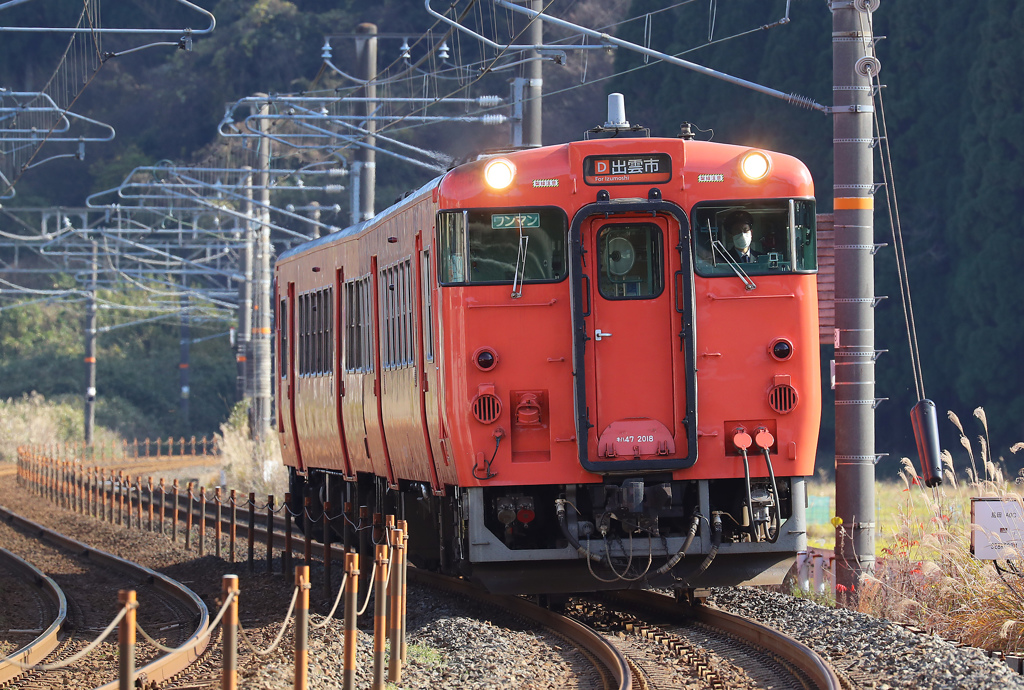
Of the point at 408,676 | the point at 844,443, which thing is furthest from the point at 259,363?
the point at 408,676

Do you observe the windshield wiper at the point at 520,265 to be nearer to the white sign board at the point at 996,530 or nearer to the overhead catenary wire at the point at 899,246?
the overhead catenary wire at the point at 899,246

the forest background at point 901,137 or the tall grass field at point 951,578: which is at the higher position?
the forest background at point 901,137

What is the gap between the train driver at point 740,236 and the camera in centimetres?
1128

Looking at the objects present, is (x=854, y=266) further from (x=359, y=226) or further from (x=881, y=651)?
(x=359, y=226)

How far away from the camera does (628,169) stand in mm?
11281

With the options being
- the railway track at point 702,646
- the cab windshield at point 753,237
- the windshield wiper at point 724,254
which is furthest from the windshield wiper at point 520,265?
the railway track at point 702,646

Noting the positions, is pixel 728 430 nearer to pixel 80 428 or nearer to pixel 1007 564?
pixel 1007 564

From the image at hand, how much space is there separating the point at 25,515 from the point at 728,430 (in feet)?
62.3

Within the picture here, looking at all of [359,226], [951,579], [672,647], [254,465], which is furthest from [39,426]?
[951,579]

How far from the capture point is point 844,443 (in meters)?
13.3

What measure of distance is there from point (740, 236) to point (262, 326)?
21.0 metres

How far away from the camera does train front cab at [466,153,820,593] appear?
1108 cm

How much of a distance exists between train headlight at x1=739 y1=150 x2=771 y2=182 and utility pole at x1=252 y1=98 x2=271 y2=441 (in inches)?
754

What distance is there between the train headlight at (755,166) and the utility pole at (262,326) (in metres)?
19.2
